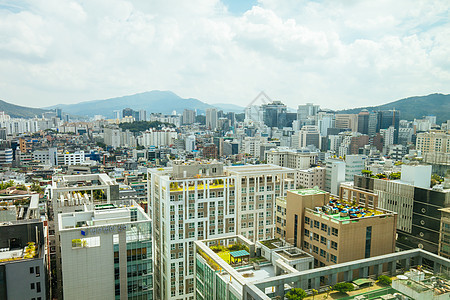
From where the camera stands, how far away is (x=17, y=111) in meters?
149

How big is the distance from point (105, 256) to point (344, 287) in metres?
9.37

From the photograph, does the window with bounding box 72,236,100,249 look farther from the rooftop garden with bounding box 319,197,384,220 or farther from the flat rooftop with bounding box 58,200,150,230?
the rooftop garden with bounding box 319,197,384,220

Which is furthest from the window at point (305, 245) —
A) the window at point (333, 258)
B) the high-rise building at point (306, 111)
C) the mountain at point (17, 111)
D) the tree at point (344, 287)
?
the mountain at point (17, 111)

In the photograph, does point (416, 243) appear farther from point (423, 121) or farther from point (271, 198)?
point (423, 121)

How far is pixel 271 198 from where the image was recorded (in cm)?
2166

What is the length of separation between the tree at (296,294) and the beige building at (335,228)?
3.41 meters

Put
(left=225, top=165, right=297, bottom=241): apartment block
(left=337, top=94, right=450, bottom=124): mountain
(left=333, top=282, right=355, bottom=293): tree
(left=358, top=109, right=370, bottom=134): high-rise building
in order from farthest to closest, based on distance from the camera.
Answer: (left=358, top=109, right=370, bottom=134): high-rise building → (left=337, top=94, right=450, bottom=124): mountain → (left=225, top=165, right=297, bottom=241): apartment block → (left=333, top=282, right=355, bottom=293): tree

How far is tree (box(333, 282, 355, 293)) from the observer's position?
9.47m

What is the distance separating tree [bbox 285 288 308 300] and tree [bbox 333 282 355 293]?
3.50 ft

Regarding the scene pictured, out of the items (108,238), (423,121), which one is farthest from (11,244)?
(423,121)

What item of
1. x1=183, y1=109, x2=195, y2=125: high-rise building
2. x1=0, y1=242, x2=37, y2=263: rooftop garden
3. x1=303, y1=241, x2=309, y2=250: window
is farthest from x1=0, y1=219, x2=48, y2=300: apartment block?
x1=183, y1=109, x2=195, y2=125: high-rise building

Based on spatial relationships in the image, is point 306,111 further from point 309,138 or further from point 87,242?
point 87,242

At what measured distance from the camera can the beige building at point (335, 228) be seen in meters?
12.1

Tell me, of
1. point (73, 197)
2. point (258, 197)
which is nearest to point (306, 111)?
point (258, 197)
